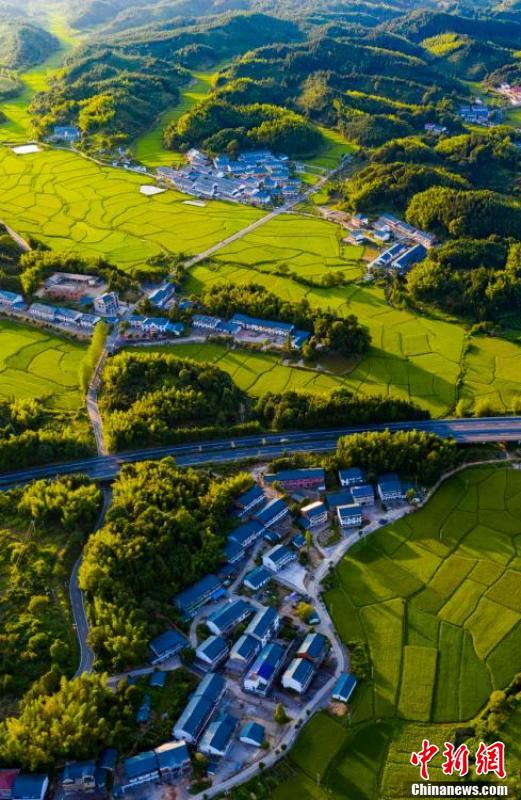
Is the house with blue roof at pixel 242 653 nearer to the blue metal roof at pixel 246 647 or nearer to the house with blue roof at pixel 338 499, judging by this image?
the blue metal roof at pixel 246 647

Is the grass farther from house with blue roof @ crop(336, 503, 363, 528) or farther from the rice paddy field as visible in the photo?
the rice paddy field

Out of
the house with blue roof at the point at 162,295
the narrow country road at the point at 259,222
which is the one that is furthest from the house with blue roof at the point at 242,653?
the narrow country road at the point at 259,222

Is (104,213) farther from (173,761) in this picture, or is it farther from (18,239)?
(173,761)

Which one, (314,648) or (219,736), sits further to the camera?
(314,648)

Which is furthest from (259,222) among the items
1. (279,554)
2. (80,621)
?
(80,621)

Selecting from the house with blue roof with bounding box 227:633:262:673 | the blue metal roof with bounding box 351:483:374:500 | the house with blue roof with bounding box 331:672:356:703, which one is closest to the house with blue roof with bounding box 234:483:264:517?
the blue metal roof with bounding box 351:483:374:500

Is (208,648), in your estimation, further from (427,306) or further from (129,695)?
(427,306)

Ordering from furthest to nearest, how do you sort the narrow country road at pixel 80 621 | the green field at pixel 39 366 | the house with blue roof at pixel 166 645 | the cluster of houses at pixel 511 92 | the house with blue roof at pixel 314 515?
the cluster of houses at pixel 511 92
the green field at pixel 39 366
the house with blue roof at pixel 314 515
the narrow country road at pixel 80 621
the house with blue roof at pixel 166 645
